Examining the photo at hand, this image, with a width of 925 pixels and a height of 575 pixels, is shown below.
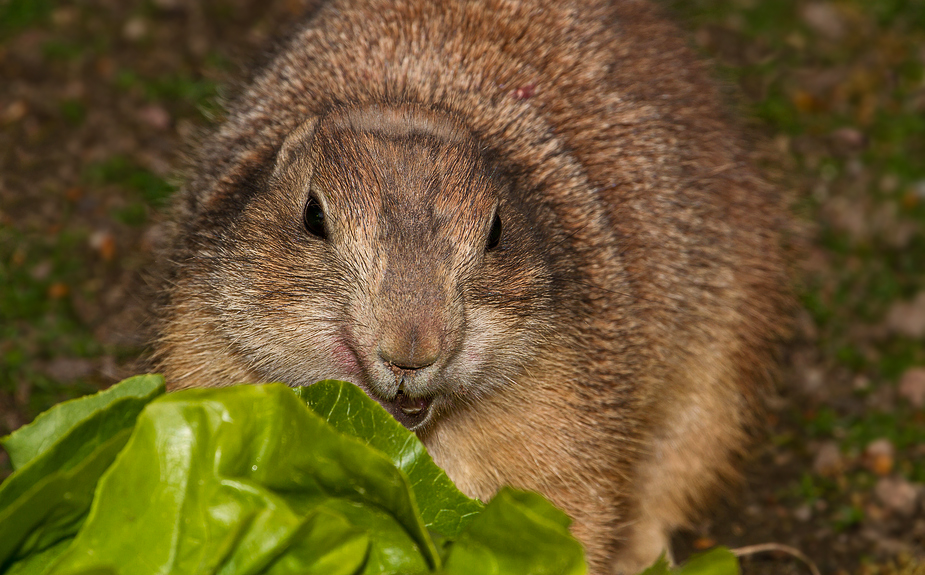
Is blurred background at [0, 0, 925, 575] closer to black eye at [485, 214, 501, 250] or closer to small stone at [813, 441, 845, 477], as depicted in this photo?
small stone at [813, 441, 845, 477]

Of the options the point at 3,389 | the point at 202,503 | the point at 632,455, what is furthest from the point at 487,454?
the point at 3,389

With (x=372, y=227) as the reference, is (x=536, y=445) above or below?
below

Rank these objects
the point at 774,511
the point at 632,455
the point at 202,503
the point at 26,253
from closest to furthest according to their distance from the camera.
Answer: the point at 202,503, the point at 632,455, the point at 774,511, the point at 26,253

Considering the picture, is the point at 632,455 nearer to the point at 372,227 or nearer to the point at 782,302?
the point at 782,302

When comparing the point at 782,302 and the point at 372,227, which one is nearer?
the point at 372,227

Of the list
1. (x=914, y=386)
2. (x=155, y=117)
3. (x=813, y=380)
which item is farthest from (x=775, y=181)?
(x=155, y=117)

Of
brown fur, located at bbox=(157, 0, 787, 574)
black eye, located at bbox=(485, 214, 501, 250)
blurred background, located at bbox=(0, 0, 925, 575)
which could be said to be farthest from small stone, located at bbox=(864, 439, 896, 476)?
black eye, located at bbox=(485, 214, 501, 250)

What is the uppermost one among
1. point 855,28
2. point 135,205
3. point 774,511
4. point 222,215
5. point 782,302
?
point 222,215

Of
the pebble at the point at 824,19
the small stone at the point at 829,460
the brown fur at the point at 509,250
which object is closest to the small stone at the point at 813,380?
the small stone at the point at 829,460
